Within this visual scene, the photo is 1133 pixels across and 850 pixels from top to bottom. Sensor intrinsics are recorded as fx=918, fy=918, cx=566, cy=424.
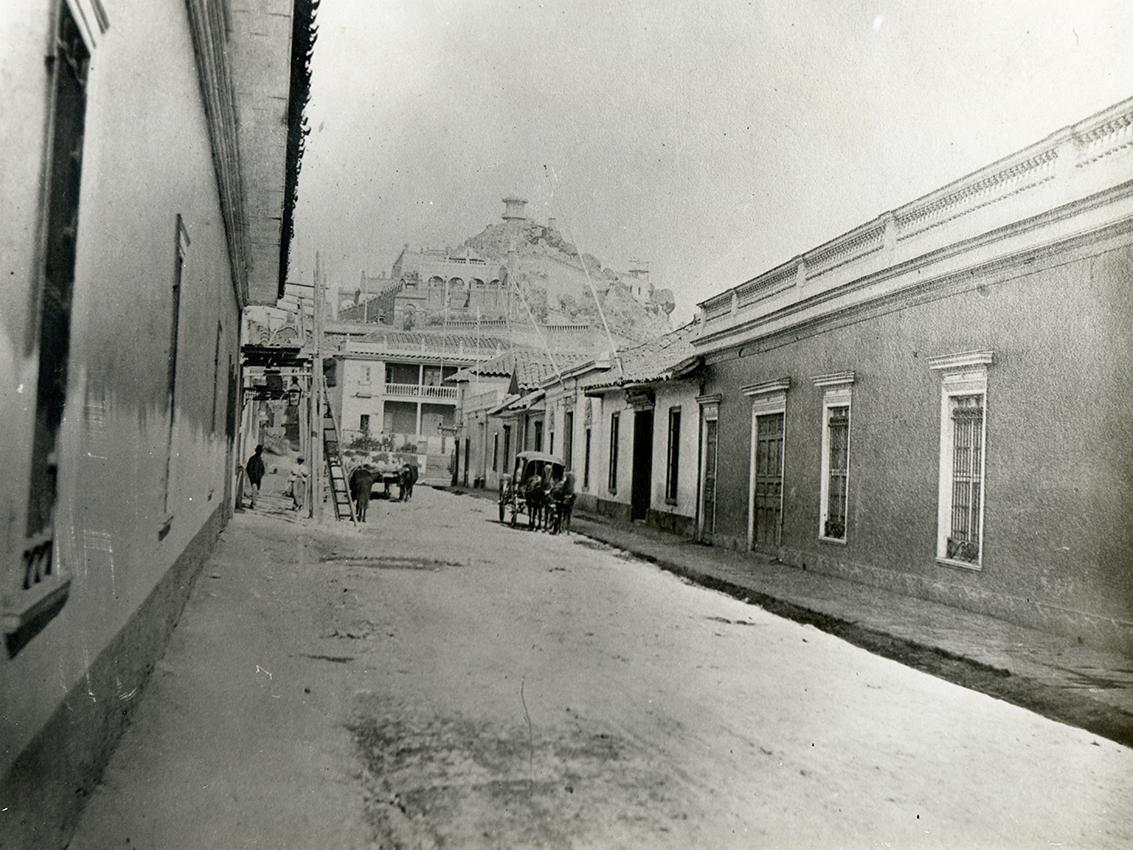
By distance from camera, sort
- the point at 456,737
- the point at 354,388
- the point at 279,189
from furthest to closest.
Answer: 1. the point at 354,388
2. the point at 279,189
3. the point at 456,737

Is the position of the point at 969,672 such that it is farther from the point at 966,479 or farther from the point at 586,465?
the point at 586,465

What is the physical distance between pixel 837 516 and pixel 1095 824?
5.79 meters

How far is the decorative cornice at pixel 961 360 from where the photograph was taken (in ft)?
22.5

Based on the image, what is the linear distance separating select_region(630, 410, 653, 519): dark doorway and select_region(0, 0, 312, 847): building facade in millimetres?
6738

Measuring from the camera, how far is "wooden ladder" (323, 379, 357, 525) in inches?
500

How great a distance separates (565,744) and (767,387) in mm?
7567

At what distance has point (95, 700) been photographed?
2652mm

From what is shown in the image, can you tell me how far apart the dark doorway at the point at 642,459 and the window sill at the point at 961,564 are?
167 inches

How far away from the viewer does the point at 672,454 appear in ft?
39.0

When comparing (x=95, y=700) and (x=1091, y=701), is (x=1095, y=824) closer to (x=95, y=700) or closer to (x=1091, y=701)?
(x=1091, y=701)

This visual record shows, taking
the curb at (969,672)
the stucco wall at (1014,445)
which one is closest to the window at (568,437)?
the curb at (969,672)

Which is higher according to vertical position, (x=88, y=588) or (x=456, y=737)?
(x=88, y=588)

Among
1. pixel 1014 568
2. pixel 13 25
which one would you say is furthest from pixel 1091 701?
pixel 13 25

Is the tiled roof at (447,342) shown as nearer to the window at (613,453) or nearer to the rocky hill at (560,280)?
the rocky hill at (560,280)
